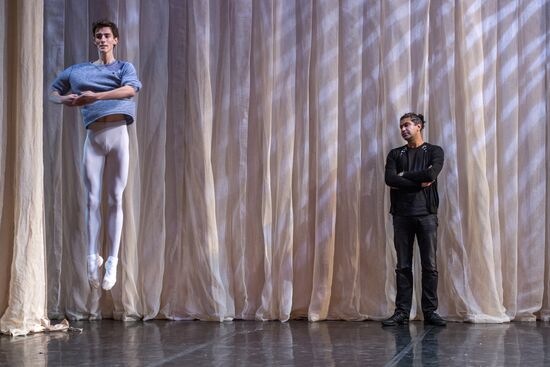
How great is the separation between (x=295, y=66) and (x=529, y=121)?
69.8 inches

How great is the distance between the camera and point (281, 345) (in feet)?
16.1

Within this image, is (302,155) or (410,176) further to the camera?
(302,155)

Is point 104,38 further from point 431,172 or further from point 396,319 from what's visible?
point 396,319

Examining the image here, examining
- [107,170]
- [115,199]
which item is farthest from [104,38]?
[115,199]

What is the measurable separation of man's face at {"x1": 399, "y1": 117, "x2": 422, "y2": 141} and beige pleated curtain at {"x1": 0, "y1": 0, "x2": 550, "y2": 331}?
429 mm

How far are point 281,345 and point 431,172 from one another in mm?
1709

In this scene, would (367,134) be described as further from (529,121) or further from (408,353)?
(408,353)

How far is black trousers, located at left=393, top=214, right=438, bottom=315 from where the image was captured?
19.7ft

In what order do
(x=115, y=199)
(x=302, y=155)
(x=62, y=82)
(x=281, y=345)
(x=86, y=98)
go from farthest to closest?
(x=302, y=155) < (x=281, y=345) < (x=115, y=199) < (x=62, y=82) < (x=86, y=98)

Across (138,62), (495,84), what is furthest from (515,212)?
(138,62)

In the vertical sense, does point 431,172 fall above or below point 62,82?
below

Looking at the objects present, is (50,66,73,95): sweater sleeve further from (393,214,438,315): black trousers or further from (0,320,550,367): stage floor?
(393,214,438,315): black trousers

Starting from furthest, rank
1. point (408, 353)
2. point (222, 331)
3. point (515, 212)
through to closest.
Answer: point (515, 212), point (222, 331), point (408, 353)

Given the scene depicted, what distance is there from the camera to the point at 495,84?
647cm
